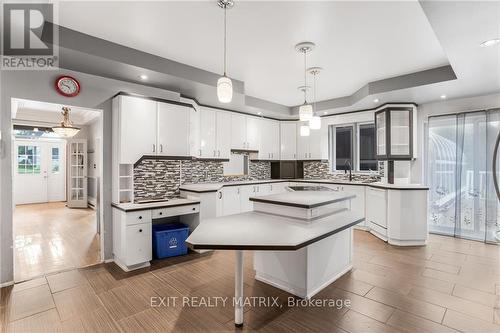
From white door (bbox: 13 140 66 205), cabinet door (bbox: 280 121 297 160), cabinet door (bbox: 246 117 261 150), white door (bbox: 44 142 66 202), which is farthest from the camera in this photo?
white door (bbox: 44 142 66 202)

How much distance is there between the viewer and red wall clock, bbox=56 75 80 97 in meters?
3.11

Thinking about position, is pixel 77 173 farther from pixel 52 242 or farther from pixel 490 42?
pixel 490 42

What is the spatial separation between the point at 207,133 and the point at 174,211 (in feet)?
6.10

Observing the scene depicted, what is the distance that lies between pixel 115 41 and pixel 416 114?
5.25 metres

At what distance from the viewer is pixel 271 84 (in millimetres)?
4516

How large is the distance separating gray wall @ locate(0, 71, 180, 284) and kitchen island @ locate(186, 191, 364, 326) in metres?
2.15

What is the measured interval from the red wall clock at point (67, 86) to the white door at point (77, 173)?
5.41 metres

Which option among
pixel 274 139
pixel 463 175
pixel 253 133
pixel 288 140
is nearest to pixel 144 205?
pixel 253 133

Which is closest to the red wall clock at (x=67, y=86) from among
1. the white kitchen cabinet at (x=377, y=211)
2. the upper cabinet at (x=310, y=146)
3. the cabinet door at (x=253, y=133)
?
the cabinet door at (x=253, y=133)

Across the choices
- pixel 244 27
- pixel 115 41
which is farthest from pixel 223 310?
A: pixel 115 41

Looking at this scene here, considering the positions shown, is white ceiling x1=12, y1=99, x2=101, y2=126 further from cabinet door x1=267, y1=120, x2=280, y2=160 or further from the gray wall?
cabinet door x1=267, y1=120, x2=280, y2=160

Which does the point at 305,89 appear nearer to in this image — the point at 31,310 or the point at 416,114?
the point at 416,114

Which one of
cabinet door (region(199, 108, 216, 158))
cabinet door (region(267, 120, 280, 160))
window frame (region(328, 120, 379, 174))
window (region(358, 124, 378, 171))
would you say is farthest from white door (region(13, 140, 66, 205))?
window (region(358, 124, 378, 171))

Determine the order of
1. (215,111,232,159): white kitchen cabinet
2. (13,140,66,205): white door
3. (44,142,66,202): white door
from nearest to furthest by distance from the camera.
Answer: (215,111,232,159): white kitchen cabinet, (13,140,66,205): white door, (44,142,66,202): white door
